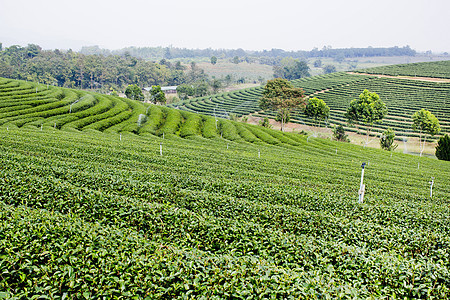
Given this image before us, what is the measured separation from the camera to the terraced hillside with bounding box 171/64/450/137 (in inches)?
2880

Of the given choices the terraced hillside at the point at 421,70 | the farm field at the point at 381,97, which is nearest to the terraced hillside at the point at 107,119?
the farm field at the point at 381,97

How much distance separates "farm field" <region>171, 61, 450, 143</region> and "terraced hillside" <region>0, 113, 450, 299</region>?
2449 inches

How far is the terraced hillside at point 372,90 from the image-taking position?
7316 centimetres

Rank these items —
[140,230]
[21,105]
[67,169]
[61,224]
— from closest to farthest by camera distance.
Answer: [61,224]
[140,230]
[67,169]
[21,105]

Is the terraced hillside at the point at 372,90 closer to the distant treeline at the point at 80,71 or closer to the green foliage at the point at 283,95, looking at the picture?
the green foliage at the point at 283,95

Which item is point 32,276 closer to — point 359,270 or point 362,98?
point 359,270

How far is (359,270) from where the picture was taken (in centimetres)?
663

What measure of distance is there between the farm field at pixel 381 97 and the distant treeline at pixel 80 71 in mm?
48212

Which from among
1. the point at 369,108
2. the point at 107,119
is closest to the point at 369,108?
the point at 369,108

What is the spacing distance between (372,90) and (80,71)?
4220 inches

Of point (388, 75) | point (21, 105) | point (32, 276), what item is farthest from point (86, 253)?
point (388, 75)

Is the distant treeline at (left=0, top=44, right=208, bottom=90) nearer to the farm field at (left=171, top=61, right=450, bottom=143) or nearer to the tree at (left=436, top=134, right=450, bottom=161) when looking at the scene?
the farm field at (left=171, top=61, right=450, bottom=143)

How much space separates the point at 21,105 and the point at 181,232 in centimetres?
4304

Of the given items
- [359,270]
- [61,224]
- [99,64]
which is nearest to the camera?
[359,270]
